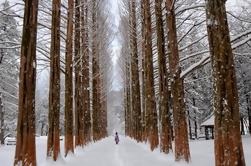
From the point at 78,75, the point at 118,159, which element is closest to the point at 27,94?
the point at 118,159

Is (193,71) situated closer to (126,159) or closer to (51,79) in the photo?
(126,159)

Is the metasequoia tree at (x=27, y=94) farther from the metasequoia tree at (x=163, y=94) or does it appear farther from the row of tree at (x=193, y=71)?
the metasequoia tree at (x=163, y=94)

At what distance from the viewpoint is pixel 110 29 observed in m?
36.7

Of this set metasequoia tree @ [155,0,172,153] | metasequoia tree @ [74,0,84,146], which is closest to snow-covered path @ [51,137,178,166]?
metasequoia tree @ [155,0,172,153]

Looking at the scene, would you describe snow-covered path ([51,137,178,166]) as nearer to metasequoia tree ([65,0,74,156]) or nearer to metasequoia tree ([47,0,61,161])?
metasequoia tree ([65,0,74,156])

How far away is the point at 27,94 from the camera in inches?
336

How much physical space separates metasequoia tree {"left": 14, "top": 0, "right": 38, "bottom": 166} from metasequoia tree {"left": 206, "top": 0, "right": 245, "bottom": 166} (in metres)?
4.60

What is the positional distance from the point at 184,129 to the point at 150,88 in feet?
28.9

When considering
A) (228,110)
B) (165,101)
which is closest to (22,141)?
(228,110)

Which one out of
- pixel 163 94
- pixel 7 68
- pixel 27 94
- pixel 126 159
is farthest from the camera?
pixel 7 68

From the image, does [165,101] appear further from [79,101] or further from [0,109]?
[0,109]

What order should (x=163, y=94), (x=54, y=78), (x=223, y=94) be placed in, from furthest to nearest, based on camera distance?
(x=163, y=94)
(x=54, y=78)
(x=223, y=94)

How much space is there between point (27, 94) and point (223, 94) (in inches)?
192

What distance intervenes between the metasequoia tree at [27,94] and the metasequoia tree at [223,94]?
460 cm
